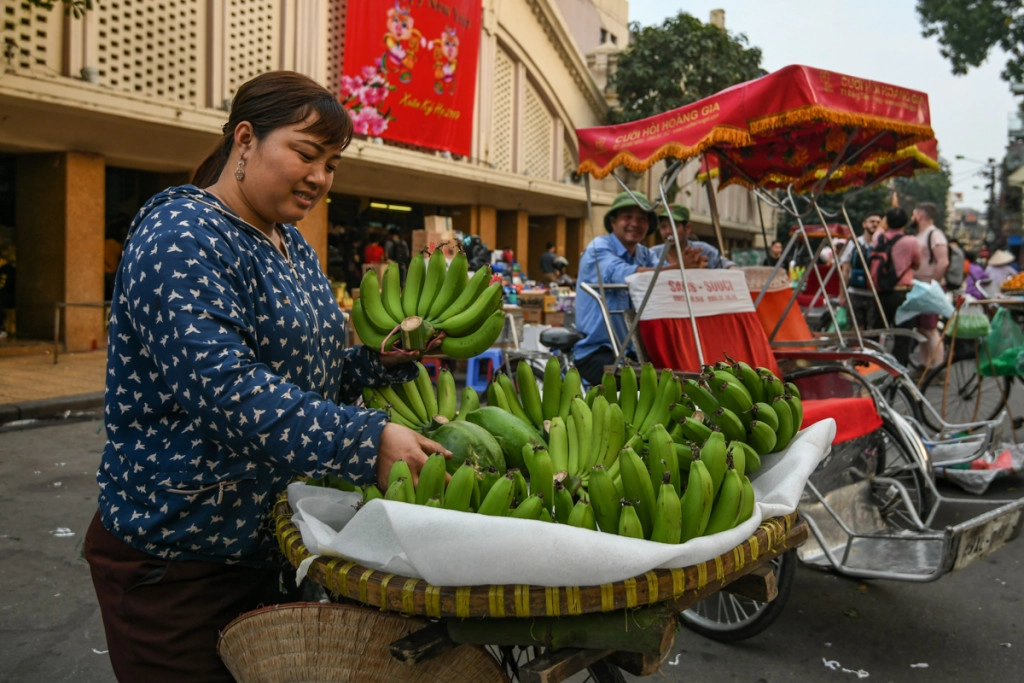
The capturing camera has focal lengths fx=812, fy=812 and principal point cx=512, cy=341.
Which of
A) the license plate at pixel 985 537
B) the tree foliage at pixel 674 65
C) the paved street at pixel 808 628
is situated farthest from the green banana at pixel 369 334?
the tree foliage at pixel 674 65

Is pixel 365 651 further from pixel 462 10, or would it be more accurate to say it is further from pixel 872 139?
pixel 462 10

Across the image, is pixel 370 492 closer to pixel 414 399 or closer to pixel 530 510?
pixel 530 510

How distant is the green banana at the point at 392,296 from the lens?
2.16 meters

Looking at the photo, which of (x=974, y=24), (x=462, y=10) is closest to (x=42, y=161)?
(x=462, y=10)

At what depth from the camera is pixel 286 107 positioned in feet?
5.61

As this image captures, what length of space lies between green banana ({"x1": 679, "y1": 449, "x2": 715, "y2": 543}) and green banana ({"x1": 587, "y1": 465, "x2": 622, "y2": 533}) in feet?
0.42

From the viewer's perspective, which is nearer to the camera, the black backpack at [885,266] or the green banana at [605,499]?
the green banana at [605,499]

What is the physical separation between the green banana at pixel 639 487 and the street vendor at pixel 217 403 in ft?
1.33

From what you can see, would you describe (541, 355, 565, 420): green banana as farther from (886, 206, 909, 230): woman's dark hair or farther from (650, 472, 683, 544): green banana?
(886, 206, 909, 230): woman's dark hair

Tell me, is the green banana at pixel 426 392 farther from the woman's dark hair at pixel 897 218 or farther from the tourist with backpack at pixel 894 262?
the woman's dark hair at pixel 897 218

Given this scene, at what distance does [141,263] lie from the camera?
1.56 metres

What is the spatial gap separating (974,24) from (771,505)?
27346mm

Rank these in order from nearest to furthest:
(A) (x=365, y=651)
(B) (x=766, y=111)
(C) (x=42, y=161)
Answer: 1. (A) (x=365, y=651)
2. (B) (x=766, y=111)
3. (C) (x=42, y=161)

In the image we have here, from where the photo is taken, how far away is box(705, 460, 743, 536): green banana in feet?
5.31
